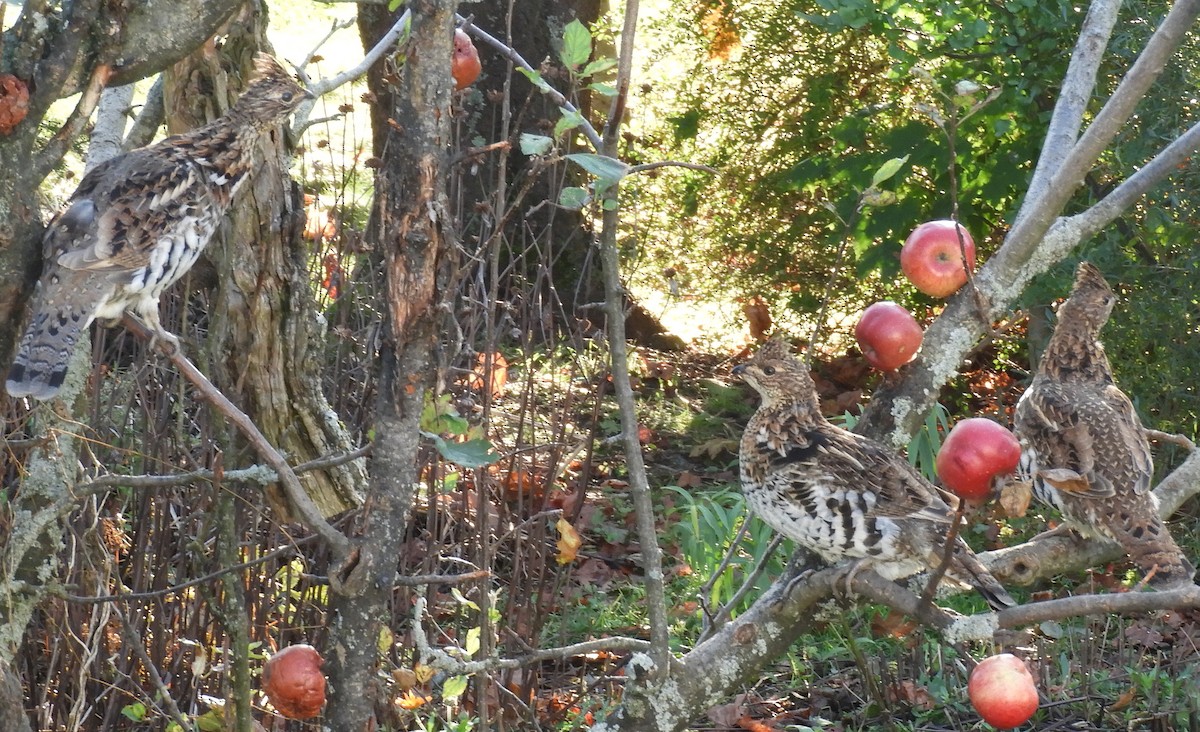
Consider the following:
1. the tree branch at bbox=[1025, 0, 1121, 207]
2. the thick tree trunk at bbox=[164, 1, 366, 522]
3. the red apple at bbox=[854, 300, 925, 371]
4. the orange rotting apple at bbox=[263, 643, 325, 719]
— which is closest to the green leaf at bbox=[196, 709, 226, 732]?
the orange rotting apple at bbox=[263, 643, 325, 719]

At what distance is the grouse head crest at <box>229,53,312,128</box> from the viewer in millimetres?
3059

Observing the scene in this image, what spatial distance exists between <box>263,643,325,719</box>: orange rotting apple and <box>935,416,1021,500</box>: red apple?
46.3 inches

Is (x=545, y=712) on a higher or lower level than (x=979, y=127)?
lower

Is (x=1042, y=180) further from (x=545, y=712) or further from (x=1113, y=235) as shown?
(x=1113, y=235)

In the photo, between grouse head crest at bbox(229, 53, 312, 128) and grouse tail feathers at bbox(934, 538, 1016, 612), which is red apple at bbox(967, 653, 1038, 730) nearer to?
grouse tail feathers at bbox(934, 538, 1016, 612)

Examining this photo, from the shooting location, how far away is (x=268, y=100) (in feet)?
10.0

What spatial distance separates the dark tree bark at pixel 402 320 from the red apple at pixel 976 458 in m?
0.87

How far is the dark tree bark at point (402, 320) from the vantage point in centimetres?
201

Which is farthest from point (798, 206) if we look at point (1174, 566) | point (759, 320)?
point (1174, 566)

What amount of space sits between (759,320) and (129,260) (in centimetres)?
480

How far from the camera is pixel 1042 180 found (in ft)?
9.91

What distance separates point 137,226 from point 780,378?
1.94 meters

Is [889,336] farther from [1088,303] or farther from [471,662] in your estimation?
[1088,303]

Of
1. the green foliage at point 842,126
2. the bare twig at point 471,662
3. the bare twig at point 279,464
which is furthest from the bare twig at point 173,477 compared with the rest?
the green foliage at point 842,126
